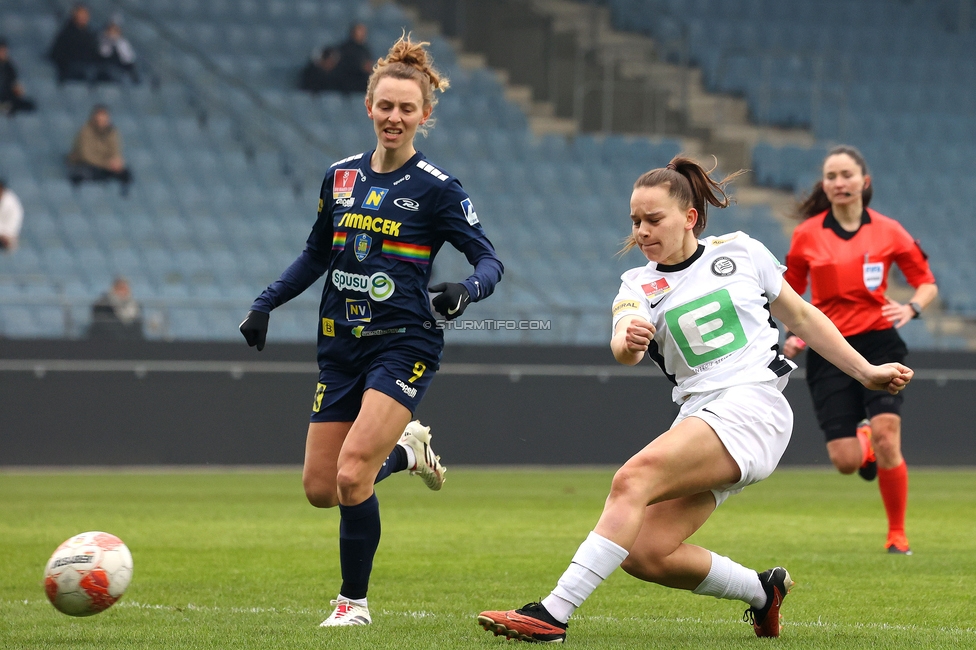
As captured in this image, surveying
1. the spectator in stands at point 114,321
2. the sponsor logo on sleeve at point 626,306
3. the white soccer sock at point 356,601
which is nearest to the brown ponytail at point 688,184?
the sponsor logo on sleeve at point 626,306

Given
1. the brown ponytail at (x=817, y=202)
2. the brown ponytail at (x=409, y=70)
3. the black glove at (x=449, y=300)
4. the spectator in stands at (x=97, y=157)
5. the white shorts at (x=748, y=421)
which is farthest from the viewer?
the spectator in stands at (x=97, y=157)

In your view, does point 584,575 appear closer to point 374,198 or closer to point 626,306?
point 626,306

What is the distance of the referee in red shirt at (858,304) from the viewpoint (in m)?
8.27

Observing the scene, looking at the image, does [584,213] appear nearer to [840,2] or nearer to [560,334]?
[560,334]

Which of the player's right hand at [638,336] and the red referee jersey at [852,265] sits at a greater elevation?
the player's right hand at [638,336]

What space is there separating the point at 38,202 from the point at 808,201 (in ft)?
38.3

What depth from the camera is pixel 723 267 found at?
505 centimetres

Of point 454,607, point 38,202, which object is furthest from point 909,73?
point 454,607

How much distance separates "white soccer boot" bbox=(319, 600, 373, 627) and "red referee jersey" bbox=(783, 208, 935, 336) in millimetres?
4058

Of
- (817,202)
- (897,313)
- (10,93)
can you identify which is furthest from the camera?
(10,93)

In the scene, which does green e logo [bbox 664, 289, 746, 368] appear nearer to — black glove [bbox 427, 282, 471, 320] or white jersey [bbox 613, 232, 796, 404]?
white jersey [bbox 613, 232, 796, 404]

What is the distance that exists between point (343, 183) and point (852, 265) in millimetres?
3921

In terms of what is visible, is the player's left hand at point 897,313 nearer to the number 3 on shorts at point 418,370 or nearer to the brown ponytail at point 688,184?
the brown ponytail at point 688,184

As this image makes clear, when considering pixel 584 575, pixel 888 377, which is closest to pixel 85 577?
pixel 584 575
